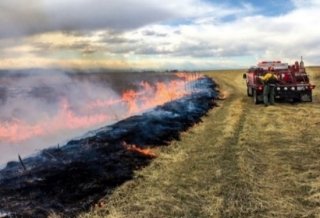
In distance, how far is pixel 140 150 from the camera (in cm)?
1489

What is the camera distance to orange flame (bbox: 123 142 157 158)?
1416 centimetres

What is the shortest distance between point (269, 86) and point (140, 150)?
49.1 ft

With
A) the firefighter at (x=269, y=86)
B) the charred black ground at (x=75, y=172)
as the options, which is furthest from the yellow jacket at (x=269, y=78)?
the charred black ground at (x=75, y=172)

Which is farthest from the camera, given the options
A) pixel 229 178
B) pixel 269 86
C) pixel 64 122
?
pixel 64 122

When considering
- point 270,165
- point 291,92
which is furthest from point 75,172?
point 291,92

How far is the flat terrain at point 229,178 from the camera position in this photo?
29.8 ft

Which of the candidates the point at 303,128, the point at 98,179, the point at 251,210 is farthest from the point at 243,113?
the point at 251,210

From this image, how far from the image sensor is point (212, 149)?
1480cm

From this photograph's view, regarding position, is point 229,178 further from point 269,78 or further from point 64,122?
point 64,122

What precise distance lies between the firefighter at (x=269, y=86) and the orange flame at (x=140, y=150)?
14.3 metres

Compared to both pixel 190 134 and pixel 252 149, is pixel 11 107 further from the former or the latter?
pixel 252 149

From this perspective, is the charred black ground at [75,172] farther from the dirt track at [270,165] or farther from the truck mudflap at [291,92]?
the truck mudflap at [291,92]

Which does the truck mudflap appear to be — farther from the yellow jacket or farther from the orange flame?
the orange flame

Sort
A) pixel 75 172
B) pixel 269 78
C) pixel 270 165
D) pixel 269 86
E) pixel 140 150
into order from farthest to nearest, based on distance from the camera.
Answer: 1. pixel 269 78
2. pixel 269 86
3. pixel 140 150
4. pixel 270 165
5. pixel 75 172
